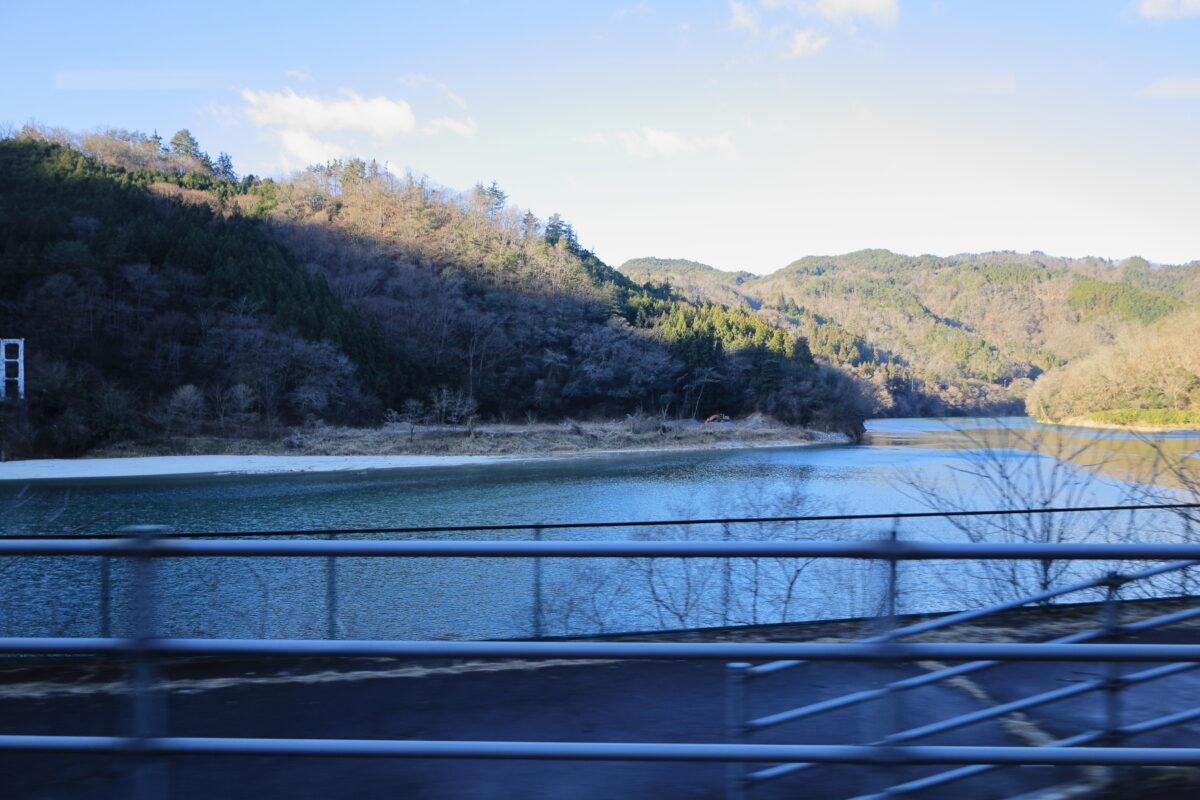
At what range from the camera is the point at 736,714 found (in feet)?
7.50

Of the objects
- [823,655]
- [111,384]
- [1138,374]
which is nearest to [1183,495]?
[823,655]

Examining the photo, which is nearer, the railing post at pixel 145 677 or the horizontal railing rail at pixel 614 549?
the horizontal railing rail at pixel 614 549

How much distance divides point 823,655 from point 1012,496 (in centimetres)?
795

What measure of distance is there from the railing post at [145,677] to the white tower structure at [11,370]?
49986mm

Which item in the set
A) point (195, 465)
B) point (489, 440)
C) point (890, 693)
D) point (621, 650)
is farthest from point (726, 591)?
point (489, 440)

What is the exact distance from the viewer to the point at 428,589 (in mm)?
4387

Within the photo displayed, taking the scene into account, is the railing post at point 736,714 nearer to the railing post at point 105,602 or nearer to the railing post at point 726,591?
the railing post at point 726,591

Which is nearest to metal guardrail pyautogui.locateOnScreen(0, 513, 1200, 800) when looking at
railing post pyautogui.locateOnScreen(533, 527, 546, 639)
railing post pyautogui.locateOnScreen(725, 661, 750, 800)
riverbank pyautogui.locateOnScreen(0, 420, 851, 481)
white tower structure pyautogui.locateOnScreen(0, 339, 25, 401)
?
railing post pyautogui.locateOnScreen(725, 661, 750, 800)

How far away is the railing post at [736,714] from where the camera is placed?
2207mm

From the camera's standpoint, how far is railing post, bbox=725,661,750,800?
2207 mm

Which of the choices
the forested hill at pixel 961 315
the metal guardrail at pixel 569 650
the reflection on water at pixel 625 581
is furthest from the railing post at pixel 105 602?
the forested hill at pixel 961 315

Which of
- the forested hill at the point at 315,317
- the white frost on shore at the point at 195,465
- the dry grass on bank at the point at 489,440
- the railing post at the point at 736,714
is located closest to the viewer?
the railing post at the point at 736,714

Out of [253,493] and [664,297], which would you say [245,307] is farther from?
[664,297]

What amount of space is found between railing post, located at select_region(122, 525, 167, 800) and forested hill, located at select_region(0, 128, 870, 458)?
47577 mm
